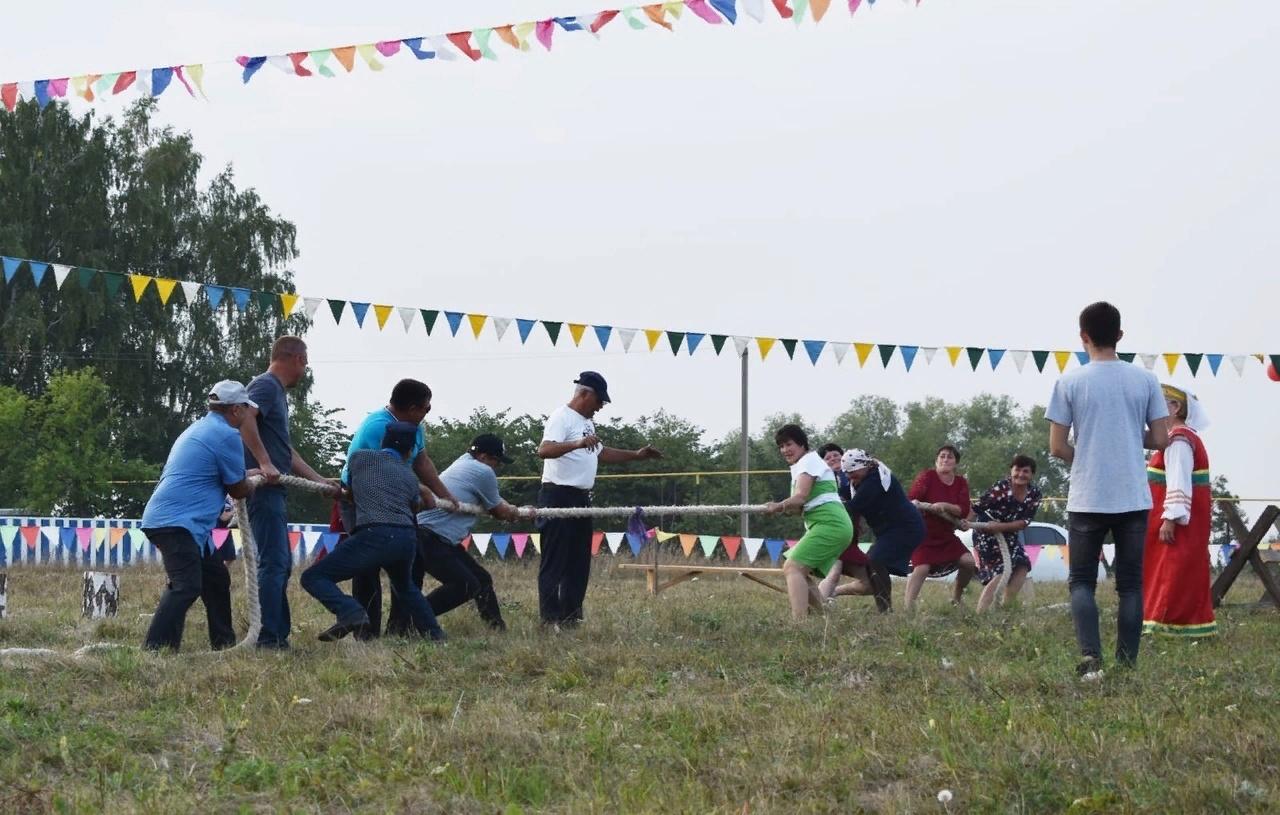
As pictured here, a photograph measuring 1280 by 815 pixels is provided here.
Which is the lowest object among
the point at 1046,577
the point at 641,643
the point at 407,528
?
the point at 1046,577

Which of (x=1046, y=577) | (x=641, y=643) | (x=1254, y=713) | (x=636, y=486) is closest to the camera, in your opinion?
(x=1254, y=713)

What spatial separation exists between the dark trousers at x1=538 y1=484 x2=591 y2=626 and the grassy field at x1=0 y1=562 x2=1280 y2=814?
2.86ft

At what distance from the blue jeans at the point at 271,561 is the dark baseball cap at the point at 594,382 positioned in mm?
2151

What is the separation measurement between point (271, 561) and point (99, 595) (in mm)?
3891

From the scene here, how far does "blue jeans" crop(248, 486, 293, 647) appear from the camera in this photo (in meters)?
8.74

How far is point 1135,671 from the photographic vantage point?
23.9ft

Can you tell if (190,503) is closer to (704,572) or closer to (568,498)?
(568,498)

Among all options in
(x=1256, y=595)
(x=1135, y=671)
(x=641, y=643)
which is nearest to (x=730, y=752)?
(x=1135, y=671)

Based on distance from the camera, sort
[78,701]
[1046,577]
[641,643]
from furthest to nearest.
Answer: [1046,577]
[641,643]
[78,701]

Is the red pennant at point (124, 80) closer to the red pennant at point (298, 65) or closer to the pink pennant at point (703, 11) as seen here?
the red pennant at point (298, 65)

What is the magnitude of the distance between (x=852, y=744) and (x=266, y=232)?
3940 centimetres

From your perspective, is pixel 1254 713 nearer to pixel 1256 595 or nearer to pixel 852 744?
pixel 852 744

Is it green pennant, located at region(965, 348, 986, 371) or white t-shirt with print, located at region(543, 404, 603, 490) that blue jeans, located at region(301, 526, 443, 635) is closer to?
white t-shirt with print, located at region(543, 404, 603, 490)

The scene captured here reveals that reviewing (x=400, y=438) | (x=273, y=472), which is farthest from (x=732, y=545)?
(x=273, y=472)
